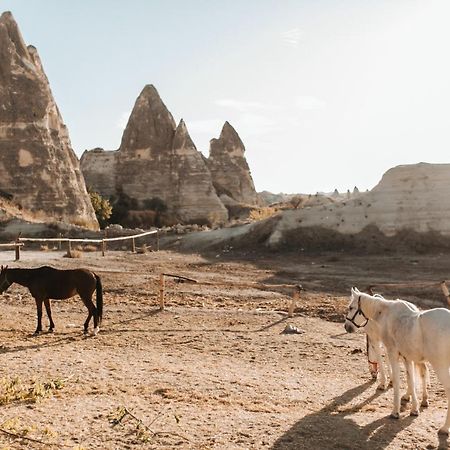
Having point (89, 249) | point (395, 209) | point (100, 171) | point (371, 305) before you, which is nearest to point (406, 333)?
point (371, 305)

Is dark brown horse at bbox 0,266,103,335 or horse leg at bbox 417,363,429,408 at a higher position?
dark brown horse at bbox 0,266,103,335

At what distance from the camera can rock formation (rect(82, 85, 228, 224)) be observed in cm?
6112

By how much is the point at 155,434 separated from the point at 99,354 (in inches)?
144

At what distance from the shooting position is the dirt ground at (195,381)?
5555 millimetres

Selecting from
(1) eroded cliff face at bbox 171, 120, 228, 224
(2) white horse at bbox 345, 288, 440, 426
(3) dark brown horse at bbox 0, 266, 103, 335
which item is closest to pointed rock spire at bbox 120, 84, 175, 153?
(1) eroded cliff face at bbox 171, 120, 228, 224

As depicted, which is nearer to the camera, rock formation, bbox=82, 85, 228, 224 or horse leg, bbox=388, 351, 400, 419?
horse leg, bbox=388, 351, 400, 419

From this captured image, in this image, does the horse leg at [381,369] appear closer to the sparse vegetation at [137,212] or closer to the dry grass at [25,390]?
the dry grass at [25,390]

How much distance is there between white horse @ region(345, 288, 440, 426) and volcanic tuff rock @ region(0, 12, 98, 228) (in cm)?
3815

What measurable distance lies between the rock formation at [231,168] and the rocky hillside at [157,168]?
13892mm

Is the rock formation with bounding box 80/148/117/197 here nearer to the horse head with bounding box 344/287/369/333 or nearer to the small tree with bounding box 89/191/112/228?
the small tree with bounding box 89/191/112/228

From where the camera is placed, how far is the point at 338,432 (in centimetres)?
589

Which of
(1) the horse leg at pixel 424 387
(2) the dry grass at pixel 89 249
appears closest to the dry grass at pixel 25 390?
(1) the horse leg at pixel 424 387

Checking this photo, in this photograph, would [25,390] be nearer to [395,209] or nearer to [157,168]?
[395,209]

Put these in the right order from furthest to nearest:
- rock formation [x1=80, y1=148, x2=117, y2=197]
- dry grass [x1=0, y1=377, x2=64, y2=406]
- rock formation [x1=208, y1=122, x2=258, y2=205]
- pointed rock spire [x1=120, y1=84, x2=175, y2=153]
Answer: rock formation [x1=208, y1=122, x2=258, y2=205] → pointed rock spire [x1=120, y1=84, x2=175, y2=153] → rock formation [x1=80, y1=148, x2=117, y2=197] → dry grass [x1=0, y1=377, x2=64, y2=406]
